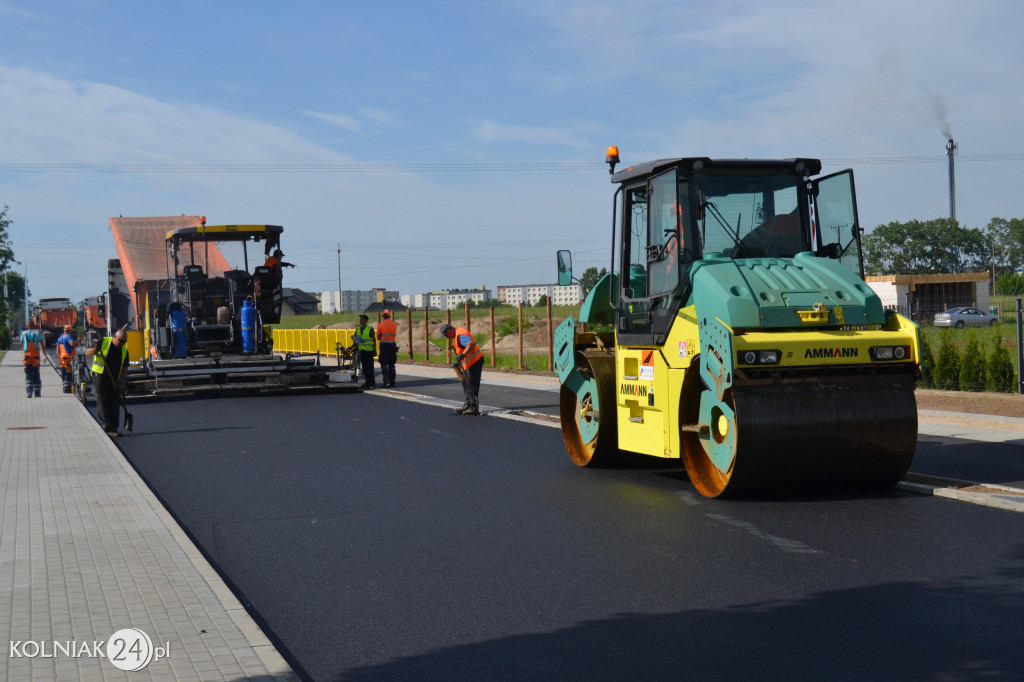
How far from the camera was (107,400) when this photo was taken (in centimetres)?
1488

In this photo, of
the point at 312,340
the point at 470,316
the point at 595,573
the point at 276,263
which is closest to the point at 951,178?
the point at 470,316

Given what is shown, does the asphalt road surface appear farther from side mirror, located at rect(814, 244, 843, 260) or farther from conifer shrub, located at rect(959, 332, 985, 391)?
conifer shrub, located at rect(959, 332, 985, 391)

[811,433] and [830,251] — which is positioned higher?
[830,251]

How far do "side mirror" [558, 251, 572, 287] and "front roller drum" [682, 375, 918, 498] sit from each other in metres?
2.40

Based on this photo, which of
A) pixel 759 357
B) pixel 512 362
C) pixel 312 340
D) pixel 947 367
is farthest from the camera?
pixel 312 340

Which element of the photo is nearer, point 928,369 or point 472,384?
point 472,384

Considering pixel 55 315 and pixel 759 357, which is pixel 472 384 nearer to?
pixel 759 357

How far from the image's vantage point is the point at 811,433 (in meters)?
7.94

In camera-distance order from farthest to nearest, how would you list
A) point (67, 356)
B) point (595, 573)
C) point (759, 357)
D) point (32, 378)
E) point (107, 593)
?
point (67, 356)
point (32, 378)
point (759, 357)
point (595, 573)
point (107, 593)

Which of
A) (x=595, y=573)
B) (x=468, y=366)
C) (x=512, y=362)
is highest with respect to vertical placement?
(x=468, y=366)

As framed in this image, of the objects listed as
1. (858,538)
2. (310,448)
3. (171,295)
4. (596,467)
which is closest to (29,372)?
(171,295)

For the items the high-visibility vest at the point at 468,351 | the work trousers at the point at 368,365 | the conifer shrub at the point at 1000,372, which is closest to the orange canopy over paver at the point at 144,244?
the work trousers at the point at 368,365

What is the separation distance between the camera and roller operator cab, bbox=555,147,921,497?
7.93m

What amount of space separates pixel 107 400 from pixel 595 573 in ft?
34.7
